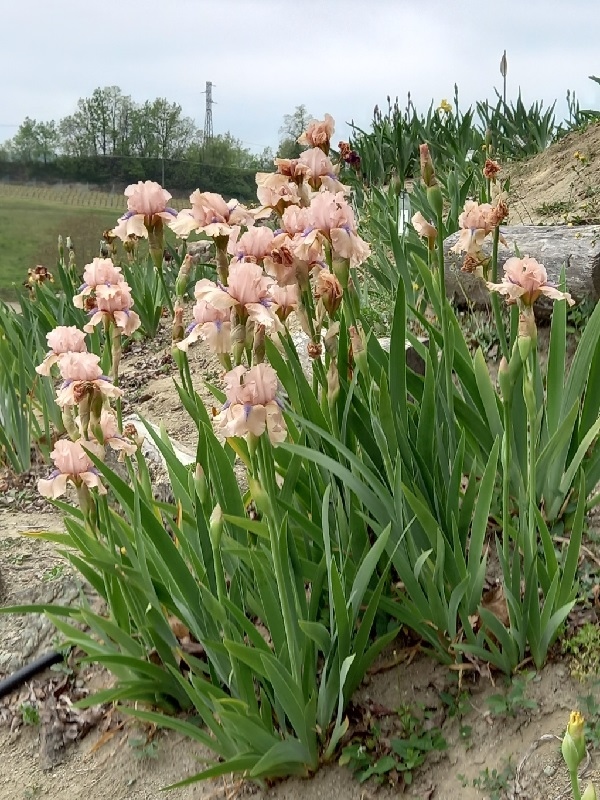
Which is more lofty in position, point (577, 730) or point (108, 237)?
point (108, 237)

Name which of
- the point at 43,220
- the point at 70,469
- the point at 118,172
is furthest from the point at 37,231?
the point at 70,469

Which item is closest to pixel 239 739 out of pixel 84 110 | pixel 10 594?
pixel 10 594

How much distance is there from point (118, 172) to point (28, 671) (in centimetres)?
279

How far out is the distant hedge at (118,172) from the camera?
380cm

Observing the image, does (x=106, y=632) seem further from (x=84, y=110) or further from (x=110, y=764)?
(x=84, y=110)

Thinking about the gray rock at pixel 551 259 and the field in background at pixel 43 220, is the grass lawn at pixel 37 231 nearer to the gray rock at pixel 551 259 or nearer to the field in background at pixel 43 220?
the field in background at pixel 43 220

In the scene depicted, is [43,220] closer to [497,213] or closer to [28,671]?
[28,671]

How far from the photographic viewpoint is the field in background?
3828 millimetres

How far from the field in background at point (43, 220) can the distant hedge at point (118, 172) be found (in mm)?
68

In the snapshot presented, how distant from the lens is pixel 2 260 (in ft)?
13.1

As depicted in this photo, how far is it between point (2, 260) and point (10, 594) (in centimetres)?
242

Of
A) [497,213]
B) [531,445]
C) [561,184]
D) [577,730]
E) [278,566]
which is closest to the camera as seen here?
[577,730]

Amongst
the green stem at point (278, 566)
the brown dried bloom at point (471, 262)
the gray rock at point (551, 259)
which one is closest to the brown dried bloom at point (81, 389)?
the green stem at point (278, 566)

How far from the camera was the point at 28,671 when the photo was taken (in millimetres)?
1856
